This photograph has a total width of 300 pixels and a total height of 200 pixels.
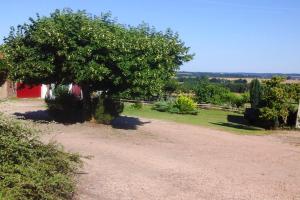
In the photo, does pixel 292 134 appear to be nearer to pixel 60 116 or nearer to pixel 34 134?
pixel 60 116

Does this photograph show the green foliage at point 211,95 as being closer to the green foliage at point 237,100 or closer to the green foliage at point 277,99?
the green foliage at point 237,100

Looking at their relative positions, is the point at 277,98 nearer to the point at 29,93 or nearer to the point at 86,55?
the point at 86,55

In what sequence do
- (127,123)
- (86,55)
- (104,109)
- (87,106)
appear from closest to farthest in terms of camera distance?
(86,55), (104,109), (87,106), (127,123)

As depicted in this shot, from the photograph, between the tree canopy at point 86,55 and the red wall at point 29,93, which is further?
the red wall at point 29,93

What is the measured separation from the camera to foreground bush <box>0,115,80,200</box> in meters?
7.33

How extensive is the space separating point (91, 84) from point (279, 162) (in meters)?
8.26

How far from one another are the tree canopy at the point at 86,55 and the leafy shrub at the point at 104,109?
0.80m

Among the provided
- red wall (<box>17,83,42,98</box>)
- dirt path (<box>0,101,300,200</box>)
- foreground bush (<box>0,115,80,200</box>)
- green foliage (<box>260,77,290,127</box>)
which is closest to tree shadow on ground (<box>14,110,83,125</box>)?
dirt path (<box>0,101,300,200</box>)

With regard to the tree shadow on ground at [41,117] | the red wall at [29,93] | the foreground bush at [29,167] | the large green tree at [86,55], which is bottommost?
the tree shadow on ground at [41,117]

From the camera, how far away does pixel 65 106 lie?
21.0 metres

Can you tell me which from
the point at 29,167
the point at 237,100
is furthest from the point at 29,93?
the point at 29,167

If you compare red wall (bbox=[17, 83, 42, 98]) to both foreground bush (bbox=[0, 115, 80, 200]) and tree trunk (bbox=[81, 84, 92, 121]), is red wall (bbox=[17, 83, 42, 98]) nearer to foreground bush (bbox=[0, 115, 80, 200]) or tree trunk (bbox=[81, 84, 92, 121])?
tree trunk (bbox=[81, 84, 92, 121])

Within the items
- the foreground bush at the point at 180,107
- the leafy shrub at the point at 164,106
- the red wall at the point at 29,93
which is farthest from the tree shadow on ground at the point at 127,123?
the red wall at the point at 29,93

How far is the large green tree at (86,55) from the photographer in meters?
17.8
